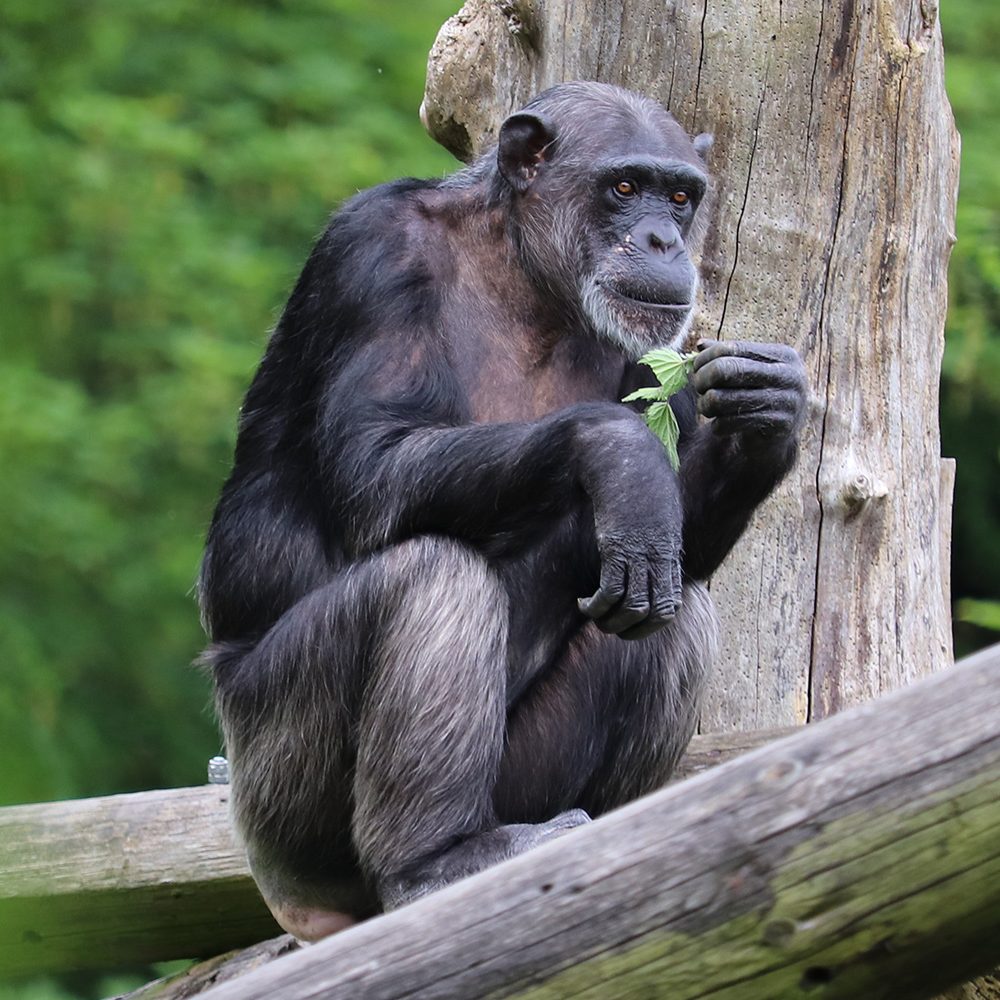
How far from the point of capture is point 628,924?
1867mm

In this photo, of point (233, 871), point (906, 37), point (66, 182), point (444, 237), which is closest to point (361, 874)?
point (233, 871)

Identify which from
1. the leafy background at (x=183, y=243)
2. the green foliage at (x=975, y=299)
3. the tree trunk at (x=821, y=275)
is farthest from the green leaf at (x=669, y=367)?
the green foliage at (x=975, y=299)

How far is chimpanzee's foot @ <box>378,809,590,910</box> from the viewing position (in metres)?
3.13

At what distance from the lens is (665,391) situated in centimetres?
343

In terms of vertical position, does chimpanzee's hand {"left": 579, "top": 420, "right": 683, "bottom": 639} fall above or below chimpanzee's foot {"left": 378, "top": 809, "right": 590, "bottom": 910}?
above

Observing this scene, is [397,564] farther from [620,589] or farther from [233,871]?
[233,871]

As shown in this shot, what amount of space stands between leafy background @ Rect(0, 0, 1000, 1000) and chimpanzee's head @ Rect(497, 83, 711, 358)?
56.7 inches

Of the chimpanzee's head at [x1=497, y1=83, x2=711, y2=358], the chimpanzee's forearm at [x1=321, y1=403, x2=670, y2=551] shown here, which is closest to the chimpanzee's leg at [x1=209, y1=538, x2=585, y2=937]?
the chimpanzee's forearm at [x1=321, y1=403, x2=670, y2=551]

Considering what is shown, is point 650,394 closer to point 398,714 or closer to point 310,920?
point 398,714

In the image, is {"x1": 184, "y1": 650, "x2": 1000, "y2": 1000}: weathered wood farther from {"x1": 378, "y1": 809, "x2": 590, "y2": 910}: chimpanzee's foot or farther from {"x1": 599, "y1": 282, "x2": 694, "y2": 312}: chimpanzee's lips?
{"x1": 599, "y1": 282, "x2": 694, "y2": 312}: chimpanzee's lips

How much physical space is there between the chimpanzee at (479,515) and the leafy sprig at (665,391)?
3.7 inches

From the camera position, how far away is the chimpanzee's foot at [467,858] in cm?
313

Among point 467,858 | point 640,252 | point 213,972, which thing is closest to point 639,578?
point 467,858

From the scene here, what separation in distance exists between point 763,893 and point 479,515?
161 cm
